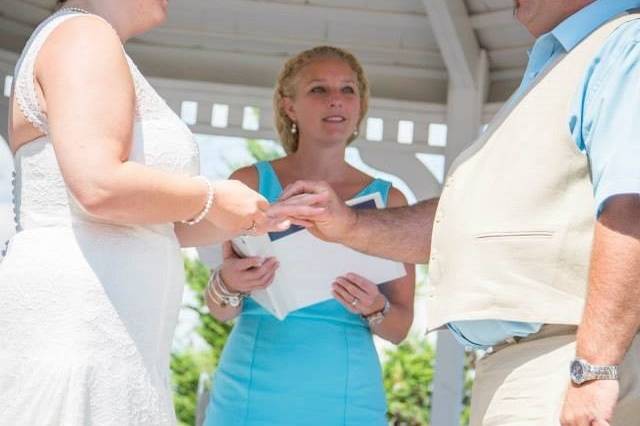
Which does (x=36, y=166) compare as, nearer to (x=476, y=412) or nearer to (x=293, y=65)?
(x=476, y=412)

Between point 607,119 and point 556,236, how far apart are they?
0.28 meters

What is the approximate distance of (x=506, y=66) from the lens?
5.85 metres

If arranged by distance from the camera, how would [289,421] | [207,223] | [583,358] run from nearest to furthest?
[583,358] < [207,223] < [289,421]

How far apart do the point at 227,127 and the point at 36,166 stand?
3.29 meters

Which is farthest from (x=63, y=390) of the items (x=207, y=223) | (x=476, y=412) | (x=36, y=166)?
(x=476, y=412)

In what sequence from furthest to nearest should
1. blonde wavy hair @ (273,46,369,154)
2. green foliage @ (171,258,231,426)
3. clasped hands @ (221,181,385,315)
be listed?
green foliage @ (171,258,231,426)
blonde wavy hair @ (273,46,369,154)
clasped hands @ (221,181,385,315)

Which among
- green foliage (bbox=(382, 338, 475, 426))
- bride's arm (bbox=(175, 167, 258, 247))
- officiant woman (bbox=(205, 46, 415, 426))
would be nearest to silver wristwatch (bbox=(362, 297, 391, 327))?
officiant woman (bbox=(205, 46, 415, 426))

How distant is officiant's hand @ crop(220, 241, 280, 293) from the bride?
125 cm

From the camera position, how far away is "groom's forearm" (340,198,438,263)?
134 inches

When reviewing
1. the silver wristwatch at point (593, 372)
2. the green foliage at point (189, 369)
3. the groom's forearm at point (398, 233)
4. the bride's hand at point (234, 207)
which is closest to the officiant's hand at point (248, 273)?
the groom's forearm at point (398, 233)

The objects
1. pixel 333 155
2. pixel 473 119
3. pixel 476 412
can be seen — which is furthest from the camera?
pixel 473 119

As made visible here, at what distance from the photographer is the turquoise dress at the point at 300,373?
405 cm

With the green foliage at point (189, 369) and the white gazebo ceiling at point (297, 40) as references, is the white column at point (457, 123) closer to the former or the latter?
the white gazebo ceiling at point (297, 40)

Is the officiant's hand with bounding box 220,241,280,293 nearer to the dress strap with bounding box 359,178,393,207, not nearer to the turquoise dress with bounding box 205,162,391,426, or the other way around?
the turquoise dress with bounding box 205,162,391,426
